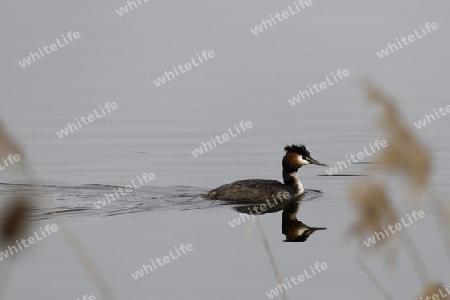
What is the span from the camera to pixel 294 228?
1086cm

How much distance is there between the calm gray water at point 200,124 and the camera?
8695 mm

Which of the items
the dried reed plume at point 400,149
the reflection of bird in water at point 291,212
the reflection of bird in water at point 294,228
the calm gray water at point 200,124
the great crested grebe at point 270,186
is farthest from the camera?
the great crested grebe at point 270,186

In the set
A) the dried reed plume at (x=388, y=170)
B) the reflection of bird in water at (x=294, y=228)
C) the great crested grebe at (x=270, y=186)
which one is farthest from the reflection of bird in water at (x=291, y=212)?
the dried reed plume at (x=388, y=170)

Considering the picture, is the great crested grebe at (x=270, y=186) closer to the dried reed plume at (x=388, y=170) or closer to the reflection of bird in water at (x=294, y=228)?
the reflection of bird in water at (x=294, y=228)

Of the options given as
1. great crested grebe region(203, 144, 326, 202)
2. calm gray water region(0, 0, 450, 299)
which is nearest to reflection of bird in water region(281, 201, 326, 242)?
calm gray water region(0, 0, 450, 299)

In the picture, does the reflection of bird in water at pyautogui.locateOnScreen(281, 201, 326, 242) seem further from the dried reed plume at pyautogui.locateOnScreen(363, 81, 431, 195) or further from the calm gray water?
the dried reed plume at pyautogui.locateOnScreen(363, 81, 431, 195)

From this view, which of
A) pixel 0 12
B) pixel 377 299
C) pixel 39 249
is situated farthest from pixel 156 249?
pixel 0 12

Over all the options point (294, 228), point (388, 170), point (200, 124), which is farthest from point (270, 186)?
point (388, 170)

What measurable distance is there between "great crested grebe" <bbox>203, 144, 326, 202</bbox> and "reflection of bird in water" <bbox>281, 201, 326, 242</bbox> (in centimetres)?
52

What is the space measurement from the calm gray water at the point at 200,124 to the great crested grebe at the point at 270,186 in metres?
0.22

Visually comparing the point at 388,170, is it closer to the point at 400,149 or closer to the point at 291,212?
the point at 400,149

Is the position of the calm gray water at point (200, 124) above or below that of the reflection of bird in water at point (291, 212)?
above

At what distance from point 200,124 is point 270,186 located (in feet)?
11.2

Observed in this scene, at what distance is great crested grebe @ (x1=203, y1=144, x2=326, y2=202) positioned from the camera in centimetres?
1241
